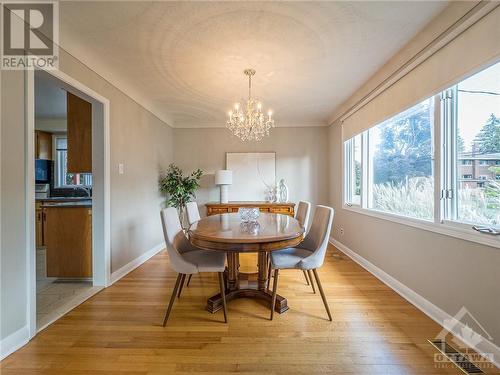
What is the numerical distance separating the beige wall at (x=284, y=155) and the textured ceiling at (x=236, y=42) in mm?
1529

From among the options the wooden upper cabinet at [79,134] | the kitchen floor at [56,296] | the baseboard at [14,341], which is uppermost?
the wooden upper cabinet at [79,134]

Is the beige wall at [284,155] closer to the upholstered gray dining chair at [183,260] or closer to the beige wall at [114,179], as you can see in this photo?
the beige wall at [114,179]

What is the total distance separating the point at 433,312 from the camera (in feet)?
6.34

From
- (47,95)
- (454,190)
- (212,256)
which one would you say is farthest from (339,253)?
(47,95)

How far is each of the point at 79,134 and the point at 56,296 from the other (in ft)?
5.74

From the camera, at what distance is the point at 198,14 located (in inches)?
70.1

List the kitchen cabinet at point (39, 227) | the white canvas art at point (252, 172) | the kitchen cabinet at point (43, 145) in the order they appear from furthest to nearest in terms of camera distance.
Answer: the white canvas art at point (252, 172)
the kitchen cabinet at point (43, 145)
the kitchen cabinet at point (39, 227)

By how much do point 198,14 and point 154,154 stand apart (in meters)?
2.59

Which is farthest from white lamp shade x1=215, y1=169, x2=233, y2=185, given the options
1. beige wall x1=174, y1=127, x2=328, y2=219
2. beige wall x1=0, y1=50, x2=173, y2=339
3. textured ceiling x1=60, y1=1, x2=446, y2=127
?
textured ceiling x1=60, y1=1, x2=446, y2=127

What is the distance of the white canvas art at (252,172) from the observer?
4793 millimetres

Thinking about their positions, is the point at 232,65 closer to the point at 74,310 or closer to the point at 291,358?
the point at 291,358

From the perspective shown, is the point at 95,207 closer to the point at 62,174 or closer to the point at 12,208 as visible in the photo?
the point at 12,208

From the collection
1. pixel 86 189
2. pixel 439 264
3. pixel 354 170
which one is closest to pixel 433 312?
pixel 439 264

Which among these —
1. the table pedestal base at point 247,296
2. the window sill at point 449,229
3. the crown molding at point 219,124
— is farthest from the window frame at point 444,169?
the crown molding at point 219,124
